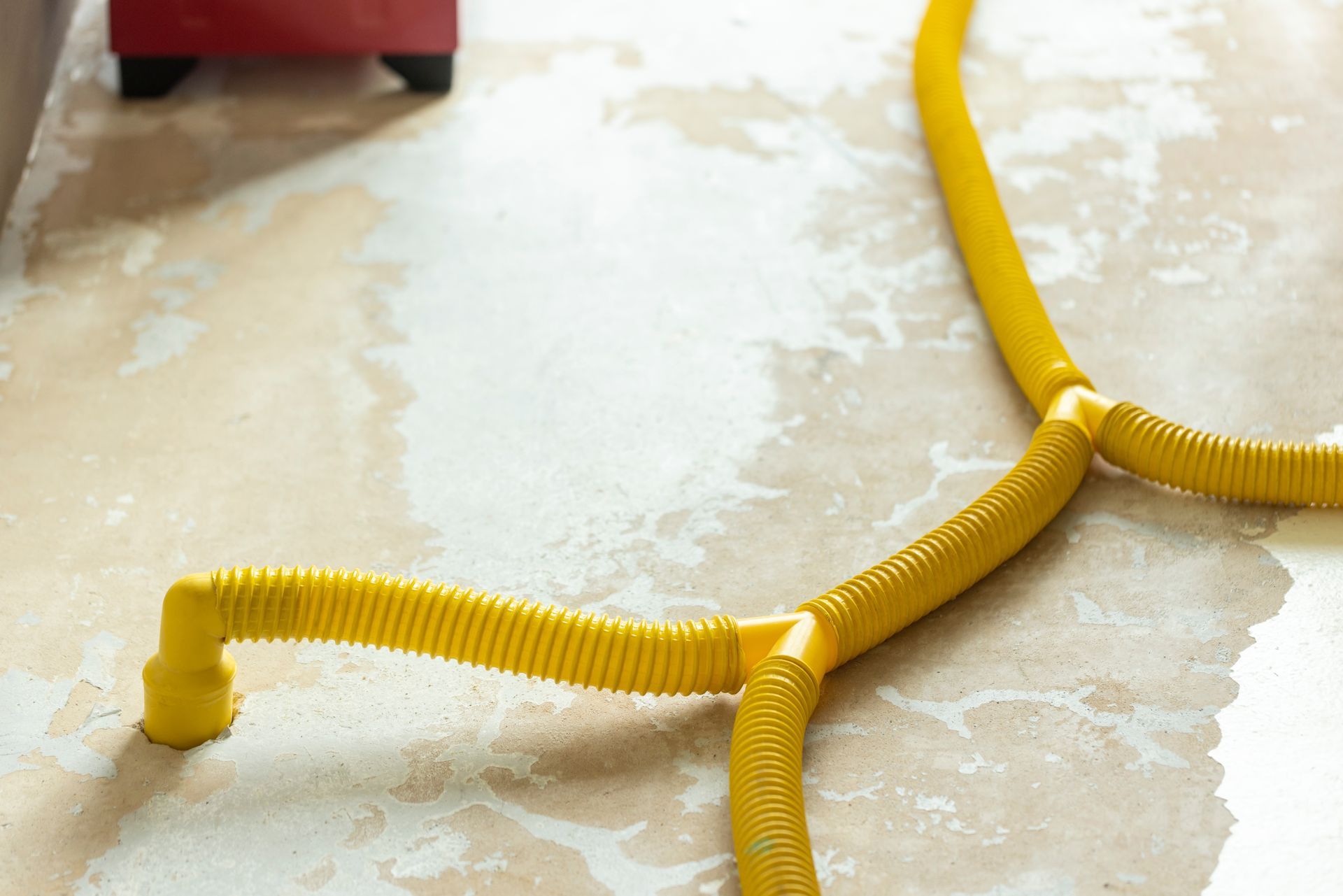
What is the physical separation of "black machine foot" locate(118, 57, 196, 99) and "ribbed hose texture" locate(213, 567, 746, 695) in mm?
1983

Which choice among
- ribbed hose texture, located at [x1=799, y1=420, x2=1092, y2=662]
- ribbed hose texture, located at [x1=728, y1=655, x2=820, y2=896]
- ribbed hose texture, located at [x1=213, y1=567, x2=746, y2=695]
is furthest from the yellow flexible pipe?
ribbed hose texture, located at [x1=799, y1=420, x2=1092, y2=662]

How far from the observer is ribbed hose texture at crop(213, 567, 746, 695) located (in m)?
1.50

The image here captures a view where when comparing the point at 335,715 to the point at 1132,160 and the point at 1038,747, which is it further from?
the point at 1132,160

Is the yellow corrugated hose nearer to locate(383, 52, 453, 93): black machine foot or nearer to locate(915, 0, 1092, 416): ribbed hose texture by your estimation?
locate(915, 0, 1092, 416): ribbed hose texture

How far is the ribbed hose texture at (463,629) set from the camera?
4.92ft

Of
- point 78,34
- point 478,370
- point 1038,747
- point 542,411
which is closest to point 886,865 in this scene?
point 1038,747

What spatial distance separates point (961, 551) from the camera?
1749mm

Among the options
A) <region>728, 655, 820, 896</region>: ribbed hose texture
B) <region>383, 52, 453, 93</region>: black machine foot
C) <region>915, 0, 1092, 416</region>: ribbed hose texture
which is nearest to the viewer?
<region>728, 655, 820, 896</region>: ribbed hose texture

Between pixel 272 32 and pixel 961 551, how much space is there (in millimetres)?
2200

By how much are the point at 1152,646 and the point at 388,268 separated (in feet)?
5.28

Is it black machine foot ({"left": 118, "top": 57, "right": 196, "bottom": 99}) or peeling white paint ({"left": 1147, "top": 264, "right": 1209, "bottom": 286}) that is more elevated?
black machine foot ({"left": 118, "top": 57, "right": 196, "bottom": 99})

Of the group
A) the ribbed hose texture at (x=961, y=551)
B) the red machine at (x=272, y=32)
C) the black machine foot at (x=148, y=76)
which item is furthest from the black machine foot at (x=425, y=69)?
the ribbed hose texture at (x=961, y=551)

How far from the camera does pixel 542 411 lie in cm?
216

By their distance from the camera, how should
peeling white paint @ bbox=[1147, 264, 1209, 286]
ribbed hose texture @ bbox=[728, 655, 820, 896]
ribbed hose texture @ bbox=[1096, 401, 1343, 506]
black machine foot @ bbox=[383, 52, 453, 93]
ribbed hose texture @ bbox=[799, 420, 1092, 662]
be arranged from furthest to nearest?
black machine foot @ bbox=[383, 52, 453, 93]
peeling white paint @ bbox=[1147, 264, 1209, 286]
ribbed hose texture @ bbox=[1096, 401, 1343, 506]
ribbed hose texture @ bbox=[799, 420, 1092, 662]
ribbed hose texture @ bbox=[728, 655, 820, 896]
